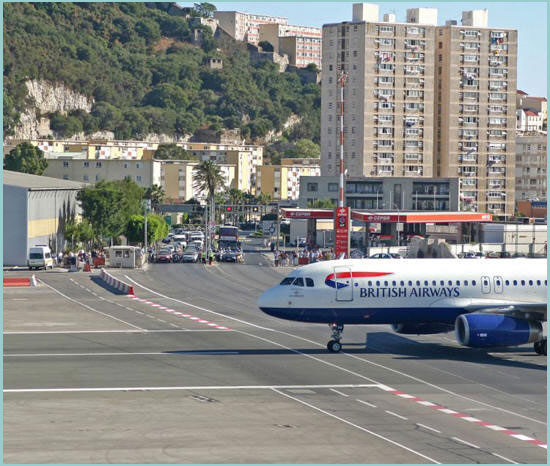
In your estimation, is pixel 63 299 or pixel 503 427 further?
pixel 63 299

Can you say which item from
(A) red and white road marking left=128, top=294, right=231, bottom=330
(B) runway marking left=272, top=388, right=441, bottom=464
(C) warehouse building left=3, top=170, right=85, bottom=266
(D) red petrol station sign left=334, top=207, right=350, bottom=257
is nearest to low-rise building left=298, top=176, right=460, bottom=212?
(D) red petrol station sign left=334, top=207, right=350, bottom=257

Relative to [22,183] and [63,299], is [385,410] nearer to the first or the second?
[63,299]

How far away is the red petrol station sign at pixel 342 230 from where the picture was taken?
113938mm

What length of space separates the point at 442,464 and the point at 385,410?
7961 millimetres

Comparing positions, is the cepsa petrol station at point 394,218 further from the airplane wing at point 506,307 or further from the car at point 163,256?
the airplane wing at point 506,307

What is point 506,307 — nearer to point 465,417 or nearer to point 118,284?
point 465,417

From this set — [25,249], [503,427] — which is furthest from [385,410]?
[25,249]

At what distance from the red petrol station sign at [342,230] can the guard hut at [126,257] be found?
832 inches

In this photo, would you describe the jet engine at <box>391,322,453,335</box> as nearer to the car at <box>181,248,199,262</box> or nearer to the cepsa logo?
the cepsa logo

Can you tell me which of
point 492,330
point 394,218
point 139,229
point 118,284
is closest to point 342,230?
point 394,218

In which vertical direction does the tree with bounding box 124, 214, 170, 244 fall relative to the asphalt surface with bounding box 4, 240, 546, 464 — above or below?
above

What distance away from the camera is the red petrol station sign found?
374ft

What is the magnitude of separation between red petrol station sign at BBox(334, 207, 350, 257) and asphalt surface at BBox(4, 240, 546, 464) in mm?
46956

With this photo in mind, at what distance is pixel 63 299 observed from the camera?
264ft
